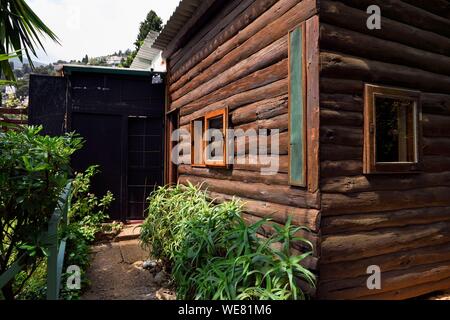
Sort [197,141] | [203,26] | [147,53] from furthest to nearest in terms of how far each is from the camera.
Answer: [147,53] < [197,141] < [203,26]

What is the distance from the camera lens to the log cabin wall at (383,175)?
272 centimetres

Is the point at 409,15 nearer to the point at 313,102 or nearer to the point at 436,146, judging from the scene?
the point at 436,146

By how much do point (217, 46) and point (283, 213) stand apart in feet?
9.67

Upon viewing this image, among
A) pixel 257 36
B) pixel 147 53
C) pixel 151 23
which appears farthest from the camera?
pixel 151 23

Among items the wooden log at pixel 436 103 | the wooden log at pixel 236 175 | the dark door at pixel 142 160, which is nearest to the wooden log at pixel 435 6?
the wooden log at pixel 436 103

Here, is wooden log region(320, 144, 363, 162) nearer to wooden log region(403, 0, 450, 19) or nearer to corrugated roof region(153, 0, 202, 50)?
wooden log region(403, 0, 450, 19)

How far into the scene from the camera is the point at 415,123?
320 cm

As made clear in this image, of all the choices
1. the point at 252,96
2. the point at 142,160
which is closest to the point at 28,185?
the point at 252,96

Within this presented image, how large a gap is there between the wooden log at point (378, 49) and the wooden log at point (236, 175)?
4.44 feet

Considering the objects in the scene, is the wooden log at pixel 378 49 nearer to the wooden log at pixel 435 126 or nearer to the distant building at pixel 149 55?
the wooden log at pixel 435 126

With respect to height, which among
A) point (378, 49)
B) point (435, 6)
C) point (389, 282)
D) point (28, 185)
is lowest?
point (389, 282)

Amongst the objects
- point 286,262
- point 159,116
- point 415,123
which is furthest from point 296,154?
point 159,116

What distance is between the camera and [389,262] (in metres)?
3.04

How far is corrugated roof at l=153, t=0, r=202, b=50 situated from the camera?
508 centimetres
